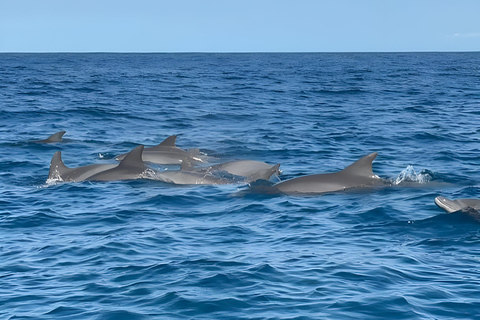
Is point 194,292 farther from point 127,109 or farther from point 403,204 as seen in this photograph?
point 127,109

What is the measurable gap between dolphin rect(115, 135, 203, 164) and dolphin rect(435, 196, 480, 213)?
27.1 ft

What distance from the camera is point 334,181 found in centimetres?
1485

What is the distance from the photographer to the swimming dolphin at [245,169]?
16119 millimetres

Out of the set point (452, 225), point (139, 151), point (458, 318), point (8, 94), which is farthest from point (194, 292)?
point (8, 94)

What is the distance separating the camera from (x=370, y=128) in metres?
26.8

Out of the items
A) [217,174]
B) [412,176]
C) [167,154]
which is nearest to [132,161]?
[217,174]

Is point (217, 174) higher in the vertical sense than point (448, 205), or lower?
lower

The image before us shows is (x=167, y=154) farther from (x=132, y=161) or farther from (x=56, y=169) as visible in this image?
(x=56, y=169)

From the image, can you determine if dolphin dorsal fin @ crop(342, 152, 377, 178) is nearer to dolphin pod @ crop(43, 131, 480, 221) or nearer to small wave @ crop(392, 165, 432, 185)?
dolphin pod @ crop(43, 131, 480, 221)

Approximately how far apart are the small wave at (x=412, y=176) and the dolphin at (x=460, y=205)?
3151mm

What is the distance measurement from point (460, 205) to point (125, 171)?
25.5ft

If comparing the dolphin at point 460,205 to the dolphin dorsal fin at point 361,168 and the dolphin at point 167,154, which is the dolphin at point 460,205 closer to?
the dolphin dorsal fin at point 361,168

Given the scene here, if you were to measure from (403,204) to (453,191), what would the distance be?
6.37 ft

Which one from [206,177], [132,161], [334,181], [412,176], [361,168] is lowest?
[206,177]
